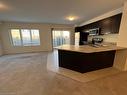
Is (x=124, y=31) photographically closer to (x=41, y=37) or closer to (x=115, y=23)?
(x=115, y=23)

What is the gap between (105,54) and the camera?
3.05 metres

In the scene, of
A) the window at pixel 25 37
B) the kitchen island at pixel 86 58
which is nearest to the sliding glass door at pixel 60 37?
the window at pixel 25 37

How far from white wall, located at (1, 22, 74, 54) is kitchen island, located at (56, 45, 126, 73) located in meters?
3.83

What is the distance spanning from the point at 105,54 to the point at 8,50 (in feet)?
21.0

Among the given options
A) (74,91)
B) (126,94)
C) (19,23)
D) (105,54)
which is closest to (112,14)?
(105,54)

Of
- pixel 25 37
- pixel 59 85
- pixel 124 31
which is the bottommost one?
pixel 59 85

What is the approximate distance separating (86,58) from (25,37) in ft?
17.7

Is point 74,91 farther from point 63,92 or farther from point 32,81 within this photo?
point 32,81

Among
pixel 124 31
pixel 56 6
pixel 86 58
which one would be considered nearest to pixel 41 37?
pixel 56 6

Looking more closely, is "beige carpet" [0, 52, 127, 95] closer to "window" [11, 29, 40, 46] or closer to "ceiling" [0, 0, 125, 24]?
"ceiling" [0, 0, 125, 24]

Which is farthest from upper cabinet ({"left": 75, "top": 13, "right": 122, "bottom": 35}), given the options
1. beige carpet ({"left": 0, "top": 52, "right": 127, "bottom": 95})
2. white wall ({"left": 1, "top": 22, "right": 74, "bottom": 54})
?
white wall ({"left": 1, "top": 22, "right": 74, "bottom": 54})

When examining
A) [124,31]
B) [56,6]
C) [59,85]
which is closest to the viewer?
[59,85]

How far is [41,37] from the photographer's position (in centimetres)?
657

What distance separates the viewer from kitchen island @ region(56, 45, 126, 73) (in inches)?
107
